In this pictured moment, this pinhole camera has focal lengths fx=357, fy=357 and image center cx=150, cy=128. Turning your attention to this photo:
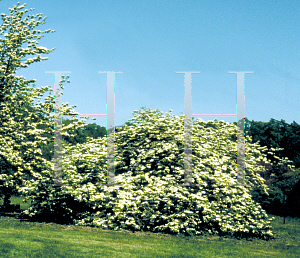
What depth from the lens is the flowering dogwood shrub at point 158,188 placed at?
10672mm

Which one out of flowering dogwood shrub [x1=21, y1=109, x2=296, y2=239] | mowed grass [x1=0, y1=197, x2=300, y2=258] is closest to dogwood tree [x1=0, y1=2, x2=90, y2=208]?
flowering dogwood shrub [x1=21, y1=109, x2=296, y2=239]

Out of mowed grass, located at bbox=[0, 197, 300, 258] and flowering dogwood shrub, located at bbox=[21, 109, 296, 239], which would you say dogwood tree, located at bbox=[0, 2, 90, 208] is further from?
mowed grass, located at bbox=[0, 197, 300, 258]

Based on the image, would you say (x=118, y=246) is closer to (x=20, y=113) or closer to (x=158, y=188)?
(x=158, y=188)

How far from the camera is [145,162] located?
38.3 ft

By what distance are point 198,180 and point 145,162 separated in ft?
6.20

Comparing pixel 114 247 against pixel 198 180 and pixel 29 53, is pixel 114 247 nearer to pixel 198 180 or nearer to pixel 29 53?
pixel 198 180

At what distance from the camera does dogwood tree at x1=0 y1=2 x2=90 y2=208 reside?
42.0 ft

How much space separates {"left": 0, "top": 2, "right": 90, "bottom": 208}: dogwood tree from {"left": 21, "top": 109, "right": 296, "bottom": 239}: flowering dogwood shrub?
1.35 meters

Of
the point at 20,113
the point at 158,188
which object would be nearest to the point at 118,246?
the point at 158,188

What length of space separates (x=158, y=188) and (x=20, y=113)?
20.5 feet

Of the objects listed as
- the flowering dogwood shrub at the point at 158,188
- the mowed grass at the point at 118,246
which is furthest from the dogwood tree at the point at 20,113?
the mowed grass at the point at 118,246

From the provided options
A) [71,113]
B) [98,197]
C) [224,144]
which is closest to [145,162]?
[98,197]

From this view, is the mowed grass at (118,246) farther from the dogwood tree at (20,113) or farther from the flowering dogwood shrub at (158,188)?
the dogwood tree at (20,113)

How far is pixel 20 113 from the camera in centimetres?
1340
